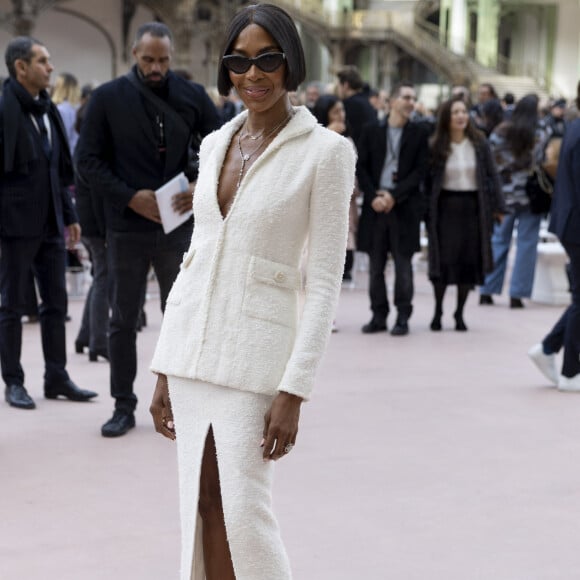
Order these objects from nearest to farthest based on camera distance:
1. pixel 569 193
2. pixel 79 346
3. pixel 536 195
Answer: pixel 569 193, pixel 79 346, pixel 536 195

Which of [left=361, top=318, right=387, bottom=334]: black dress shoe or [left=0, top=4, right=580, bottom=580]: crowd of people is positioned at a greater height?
[left=0, top=4, right=580, bottom=580]: crowd of people

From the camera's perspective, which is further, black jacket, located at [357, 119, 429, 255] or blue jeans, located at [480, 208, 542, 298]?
blue jeans, located at [480, 208, 542, 298]

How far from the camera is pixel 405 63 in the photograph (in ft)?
127

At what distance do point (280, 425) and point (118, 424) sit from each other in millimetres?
3179

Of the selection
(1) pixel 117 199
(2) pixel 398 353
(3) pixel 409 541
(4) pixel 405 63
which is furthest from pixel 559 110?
(4) pixel 405 63

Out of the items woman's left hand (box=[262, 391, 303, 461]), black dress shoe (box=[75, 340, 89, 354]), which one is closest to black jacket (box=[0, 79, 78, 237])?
black dress shoe (box=[75, 340, 89, 354])

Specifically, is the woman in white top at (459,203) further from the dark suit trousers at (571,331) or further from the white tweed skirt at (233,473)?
the white tweed skirt at (233,473)

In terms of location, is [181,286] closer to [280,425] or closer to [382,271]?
[280,425]

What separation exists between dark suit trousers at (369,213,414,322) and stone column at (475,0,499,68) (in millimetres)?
31566

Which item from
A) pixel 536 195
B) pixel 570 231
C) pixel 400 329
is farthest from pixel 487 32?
pixel 570 231

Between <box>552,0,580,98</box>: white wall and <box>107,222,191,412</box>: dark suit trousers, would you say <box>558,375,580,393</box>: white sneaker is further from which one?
<box>552,0,580,98</box>: white wall

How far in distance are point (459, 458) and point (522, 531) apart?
99cm

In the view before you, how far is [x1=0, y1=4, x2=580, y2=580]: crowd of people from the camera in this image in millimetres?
2490

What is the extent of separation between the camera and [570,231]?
628cm
